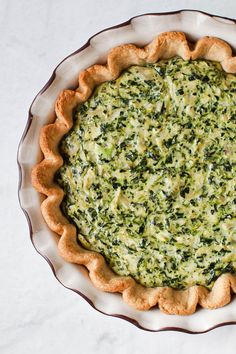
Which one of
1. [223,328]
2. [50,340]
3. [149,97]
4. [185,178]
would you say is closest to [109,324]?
[50,340]

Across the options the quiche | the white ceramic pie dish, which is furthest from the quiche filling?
the white ceramic pie dish

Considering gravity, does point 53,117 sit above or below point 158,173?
above

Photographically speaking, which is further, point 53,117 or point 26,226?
point 26,226

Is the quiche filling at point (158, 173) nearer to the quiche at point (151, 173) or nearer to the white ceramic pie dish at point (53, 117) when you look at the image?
the quiche at point (151, 173)

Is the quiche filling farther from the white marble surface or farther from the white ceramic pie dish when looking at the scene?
the white marble surface

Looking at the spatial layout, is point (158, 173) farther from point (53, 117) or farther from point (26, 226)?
point (26, 226)

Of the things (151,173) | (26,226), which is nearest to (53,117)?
(151,173)

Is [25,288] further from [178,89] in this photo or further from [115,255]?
[178,89]
